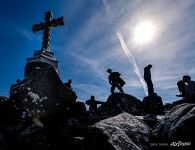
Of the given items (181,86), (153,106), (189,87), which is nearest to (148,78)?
(181,86)

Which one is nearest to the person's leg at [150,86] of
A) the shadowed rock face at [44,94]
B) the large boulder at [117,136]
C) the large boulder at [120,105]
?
the large boulder at [120,105]

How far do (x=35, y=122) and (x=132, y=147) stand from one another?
11.2 ft

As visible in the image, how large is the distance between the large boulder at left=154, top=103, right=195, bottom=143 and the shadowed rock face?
3819 mm

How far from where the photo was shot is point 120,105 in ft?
33.4

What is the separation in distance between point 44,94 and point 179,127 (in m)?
5.01

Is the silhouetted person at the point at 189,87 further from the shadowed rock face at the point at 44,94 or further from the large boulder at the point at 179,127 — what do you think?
the shadowed rock face at the point at 44,94

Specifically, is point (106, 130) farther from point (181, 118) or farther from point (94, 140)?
point (181, 118)

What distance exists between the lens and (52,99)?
7879 mm

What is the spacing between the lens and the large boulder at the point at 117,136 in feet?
15.4

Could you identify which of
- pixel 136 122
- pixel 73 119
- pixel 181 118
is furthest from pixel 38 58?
pixel 181 118

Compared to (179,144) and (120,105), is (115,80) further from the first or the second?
(179,144)

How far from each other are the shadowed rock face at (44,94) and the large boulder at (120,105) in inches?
102

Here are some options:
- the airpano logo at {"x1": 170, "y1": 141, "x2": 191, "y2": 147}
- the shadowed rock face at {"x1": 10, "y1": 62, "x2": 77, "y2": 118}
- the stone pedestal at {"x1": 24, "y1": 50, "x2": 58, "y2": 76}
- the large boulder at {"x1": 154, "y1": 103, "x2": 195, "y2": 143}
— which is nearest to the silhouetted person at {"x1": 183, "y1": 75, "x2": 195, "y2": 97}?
the large boulder at {"x1": 154, "y1": 103, "x2": 195, "y2": 143}

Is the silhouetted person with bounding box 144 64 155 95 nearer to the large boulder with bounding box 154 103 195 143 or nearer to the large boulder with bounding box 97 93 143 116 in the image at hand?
the large boulder with bounding box 97 93 143 116
